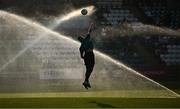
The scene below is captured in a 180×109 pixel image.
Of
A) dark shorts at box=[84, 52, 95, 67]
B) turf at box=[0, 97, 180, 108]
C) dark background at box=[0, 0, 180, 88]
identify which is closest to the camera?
turf at box=[0, 97, 180, 108]

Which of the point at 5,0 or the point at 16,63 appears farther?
the point at 5,0

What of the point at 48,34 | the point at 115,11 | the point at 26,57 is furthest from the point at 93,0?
the point at 26,57

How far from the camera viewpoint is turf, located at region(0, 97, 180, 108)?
1517cm

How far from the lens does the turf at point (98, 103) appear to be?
597 inches

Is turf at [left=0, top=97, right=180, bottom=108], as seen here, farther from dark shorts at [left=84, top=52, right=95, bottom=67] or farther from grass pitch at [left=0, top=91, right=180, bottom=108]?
dark shorts at [left=84, top=52, right=95, bottom=67]

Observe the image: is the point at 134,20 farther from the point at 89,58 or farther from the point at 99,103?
the point at 99,103

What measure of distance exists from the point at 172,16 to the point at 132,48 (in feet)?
15.3

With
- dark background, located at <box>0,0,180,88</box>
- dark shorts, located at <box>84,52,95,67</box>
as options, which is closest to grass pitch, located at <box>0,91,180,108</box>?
dark shorts, located at <box>84,52,95,67</box>

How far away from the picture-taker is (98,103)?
16.0 metres

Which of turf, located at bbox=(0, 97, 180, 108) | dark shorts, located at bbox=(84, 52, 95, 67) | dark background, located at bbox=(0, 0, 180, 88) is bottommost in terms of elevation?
turf, located at bbox=(0, 97, 180, 108)

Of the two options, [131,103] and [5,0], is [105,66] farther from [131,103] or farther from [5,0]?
[131,103]

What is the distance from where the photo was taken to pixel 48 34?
38.3 m

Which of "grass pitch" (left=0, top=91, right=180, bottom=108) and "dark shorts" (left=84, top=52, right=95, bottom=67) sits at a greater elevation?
"dark shorts" (left=84, top=52, right=95, bottom=67)

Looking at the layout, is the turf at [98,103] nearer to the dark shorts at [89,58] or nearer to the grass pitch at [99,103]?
the grass pitch at [99,103]
